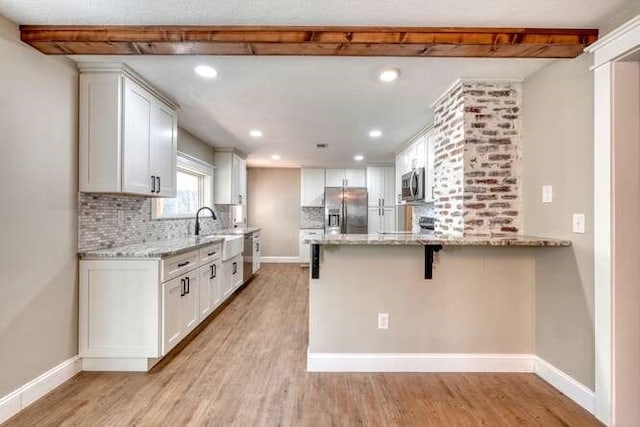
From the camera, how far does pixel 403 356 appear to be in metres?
2.51

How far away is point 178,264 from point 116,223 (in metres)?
0.70

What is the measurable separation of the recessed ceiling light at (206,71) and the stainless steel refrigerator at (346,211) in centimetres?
441

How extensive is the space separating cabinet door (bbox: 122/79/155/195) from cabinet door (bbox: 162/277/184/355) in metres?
0.86

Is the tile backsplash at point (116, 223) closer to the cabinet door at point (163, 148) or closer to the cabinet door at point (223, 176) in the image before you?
the cabinet door at point (163, 148)

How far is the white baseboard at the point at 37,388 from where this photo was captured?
190cm

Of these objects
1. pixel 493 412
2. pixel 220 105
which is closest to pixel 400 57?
pixel 220 105

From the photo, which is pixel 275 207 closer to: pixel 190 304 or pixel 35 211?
pixel 190 304

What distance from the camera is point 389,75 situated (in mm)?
2506

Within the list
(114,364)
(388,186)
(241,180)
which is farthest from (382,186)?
(114,364)

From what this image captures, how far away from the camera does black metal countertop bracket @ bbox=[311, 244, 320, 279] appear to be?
2479 millimetres

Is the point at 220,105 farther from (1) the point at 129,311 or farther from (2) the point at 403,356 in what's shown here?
(2) the point at 403,356

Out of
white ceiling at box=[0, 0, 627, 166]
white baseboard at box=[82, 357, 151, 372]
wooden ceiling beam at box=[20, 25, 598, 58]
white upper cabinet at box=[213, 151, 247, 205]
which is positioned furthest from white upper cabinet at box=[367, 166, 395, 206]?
white baseboard at box=[82, 357, 151, 372]

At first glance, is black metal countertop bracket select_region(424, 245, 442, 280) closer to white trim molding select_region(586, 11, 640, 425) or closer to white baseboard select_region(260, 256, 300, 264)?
white trim molding select_region(586, 11, 640, 425)

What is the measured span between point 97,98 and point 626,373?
4.02 m
